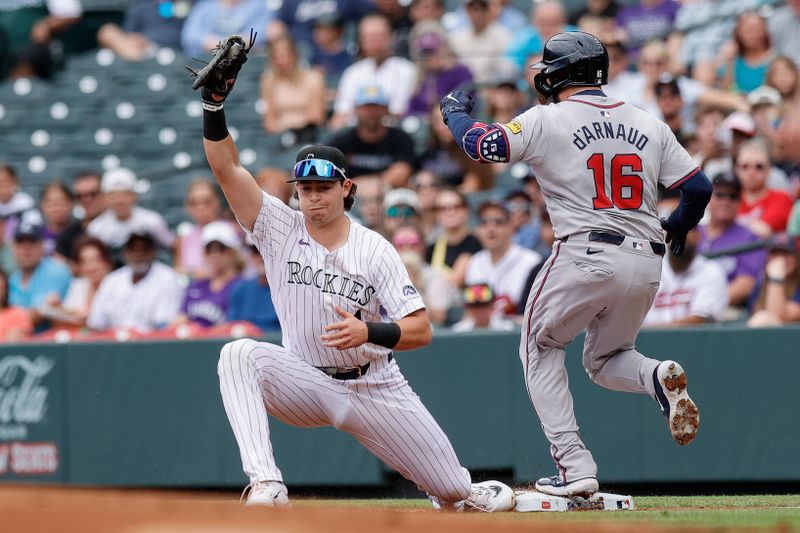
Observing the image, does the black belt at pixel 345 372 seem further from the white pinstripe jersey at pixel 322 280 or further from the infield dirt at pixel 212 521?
the infield dirt at pixel 212 521

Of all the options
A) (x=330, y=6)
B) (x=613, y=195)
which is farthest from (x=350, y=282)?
(x=330, y=6)

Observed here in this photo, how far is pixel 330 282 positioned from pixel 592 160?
4.22 feet

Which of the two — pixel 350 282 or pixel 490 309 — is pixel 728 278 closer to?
pixel 490 309

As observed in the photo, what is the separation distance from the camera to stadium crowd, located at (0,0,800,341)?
9141 millimetres

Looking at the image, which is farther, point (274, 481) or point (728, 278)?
point (728, 278)

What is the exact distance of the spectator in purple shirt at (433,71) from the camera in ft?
39.4

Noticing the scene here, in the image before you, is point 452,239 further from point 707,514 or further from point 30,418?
point 707,514

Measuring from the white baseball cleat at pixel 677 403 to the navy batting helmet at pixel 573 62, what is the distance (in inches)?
52.9

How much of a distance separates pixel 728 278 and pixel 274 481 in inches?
176

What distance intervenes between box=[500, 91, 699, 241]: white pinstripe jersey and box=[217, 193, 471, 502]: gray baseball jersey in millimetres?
786

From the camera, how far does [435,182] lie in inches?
421

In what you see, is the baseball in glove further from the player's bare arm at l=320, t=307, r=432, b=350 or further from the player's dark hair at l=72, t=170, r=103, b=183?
the player's dark hair at l=72, t=170, r=103, b=183

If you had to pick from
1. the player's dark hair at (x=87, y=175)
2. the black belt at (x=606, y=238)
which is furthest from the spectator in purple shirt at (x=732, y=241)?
the player's dark hair at (x=87, y=175)

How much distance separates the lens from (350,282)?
612 cm
